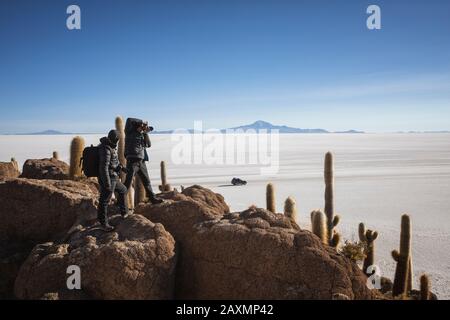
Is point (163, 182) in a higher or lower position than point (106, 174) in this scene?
lower

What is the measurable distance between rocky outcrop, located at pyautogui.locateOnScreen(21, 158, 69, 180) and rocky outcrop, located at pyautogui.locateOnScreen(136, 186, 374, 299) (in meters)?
6.47

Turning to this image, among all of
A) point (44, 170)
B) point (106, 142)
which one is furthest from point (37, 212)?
point (44, 170)

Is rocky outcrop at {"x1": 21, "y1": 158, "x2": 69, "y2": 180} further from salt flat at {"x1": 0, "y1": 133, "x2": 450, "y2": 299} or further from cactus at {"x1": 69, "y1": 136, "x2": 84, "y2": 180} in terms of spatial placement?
salt flat at {"x1": 0, "y1": 133, "x2": 450, "y2": 299}

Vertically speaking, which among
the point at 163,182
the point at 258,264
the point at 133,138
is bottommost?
the point at 258,264

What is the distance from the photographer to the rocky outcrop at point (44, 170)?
11.2 meters

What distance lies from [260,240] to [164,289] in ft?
5.47

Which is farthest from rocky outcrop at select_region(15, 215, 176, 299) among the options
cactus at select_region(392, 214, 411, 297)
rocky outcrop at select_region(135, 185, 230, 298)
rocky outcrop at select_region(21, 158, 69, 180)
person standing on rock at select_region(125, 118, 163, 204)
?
cactus at select_region(392, 214, 411, 297)

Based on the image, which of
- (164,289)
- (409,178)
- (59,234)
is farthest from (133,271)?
(409,178)

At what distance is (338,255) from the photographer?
5789 millimetres

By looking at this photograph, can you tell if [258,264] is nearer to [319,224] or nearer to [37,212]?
[319,224]

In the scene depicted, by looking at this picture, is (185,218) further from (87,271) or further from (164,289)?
(87,271)

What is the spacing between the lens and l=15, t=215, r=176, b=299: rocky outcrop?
529 centimetres

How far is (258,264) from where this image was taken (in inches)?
220

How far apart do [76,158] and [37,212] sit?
5.24m
